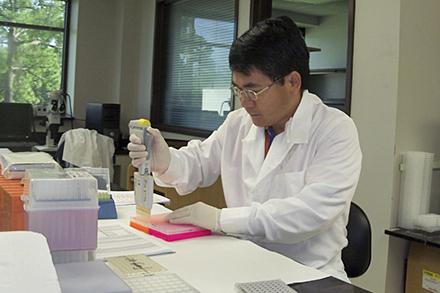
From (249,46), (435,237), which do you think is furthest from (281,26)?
(435,237)

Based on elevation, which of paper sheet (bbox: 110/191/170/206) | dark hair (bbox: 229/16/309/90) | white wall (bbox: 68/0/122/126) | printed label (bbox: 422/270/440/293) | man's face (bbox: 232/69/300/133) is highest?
white wall (bbox: 68/0/122/126)

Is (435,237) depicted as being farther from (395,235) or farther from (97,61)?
(97,61)

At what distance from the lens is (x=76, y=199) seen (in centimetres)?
92

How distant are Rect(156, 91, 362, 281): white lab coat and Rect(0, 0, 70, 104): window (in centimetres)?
377

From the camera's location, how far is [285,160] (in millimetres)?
1468

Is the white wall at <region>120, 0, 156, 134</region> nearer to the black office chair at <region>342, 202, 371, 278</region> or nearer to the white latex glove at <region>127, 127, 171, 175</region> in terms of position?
the white latex glove at <region>127, 127, 171, 175</region>

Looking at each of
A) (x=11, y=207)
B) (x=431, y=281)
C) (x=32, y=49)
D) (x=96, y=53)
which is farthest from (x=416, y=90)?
(x=32, y=49)

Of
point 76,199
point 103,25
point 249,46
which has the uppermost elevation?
point 103,25

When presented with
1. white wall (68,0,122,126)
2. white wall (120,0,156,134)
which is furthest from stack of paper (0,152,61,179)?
white wall (68,0,122,126)

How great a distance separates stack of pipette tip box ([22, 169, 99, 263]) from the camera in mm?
886

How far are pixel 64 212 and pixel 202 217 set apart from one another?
488mm

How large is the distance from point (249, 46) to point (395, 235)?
1255 mm

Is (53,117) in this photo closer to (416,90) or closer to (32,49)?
(32,49)

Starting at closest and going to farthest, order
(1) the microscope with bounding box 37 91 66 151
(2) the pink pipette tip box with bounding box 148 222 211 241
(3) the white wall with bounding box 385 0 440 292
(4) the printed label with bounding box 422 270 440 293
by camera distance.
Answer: (2) the pink pipette tip box with bounding box 148 222 211 241 → (4) the printed label with bounding box 422 270 440 293 → (3) the white wall with bounding box 385 0 440 292 → (1) the microscope with bounding box 37 91 66 151
